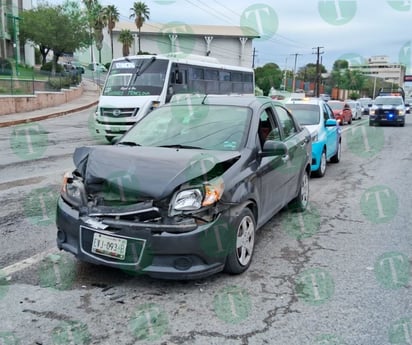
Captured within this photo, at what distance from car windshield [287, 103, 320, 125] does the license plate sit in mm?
6874

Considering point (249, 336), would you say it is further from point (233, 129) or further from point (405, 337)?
point (233, 129)

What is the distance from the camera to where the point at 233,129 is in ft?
15.5

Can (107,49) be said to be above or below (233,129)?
above

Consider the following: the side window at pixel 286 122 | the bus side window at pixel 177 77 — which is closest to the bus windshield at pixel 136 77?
the bus side window at pixel 177 77

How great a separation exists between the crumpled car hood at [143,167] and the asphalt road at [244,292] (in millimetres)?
844

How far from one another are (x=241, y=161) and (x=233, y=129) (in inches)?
23.4

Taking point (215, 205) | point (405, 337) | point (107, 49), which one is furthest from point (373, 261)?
point (107, 49)

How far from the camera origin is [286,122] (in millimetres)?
5980

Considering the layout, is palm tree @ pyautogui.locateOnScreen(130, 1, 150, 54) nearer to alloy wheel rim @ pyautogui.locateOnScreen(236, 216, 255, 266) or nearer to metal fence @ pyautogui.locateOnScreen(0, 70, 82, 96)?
metal fence @ pyautogui.locateOnScreen(0, 70, 82, 96)

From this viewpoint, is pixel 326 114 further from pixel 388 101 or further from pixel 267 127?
pixel 388 101

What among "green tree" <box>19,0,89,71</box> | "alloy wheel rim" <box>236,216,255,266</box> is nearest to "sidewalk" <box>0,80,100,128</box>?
"green tree" <box>19,0,89,71</box>

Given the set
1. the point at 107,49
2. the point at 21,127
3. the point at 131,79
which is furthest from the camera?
the point at 107,49

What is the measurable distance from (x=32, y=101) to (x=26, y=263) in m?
23.0

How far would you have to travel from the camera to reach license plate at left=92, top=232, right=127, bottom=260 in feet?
11.8
